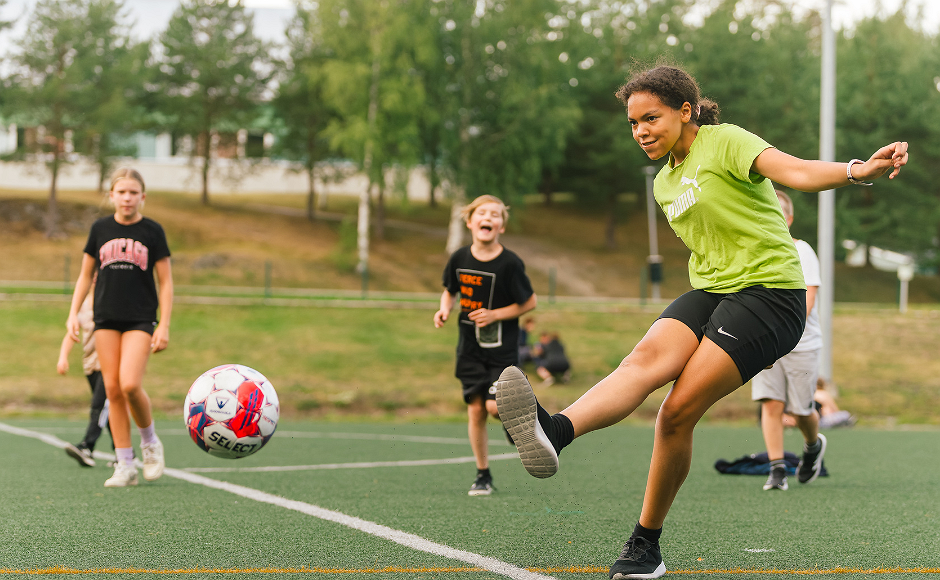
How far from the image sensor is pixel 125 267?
229 inches

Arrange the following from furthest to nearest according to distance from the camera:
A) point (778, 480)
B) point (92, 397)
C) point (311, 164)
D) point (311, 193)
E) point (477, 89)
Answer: point (311, 193) → point (311, 164) → point (477, 89) → point (92, 397) → point (778, 480)

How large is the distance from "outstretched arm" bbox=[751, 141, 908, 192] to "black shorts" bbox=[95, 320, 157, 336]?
422 centimetres

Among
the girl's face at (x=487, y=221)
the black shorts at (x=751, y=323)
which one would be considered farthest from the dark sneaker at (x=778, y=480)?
the black shorts at (x=751, y=323)

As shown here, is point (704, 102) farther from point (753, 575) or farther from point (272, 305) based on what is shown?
point (272, 305)

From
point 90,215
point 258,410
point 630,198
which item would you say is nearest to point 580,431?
point 258,410

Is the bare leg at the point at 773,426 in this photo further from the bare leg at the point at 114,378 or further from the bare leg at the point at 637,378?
the bare leg at the point at 114,378

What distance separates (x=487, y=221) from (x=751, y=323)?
9.75 feet

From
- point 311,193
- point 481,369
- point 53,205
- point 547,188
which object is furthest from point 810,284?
point 547,188

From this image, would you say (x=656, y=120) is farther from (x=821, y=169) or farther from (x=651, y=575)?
(x=651, y=575)

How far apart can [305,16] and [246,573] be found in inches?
1246

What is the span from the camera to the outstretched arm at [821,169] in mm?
2750

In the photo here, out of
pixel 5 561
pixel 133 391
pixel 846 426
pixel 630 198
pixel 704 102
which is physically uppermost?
pixel 630 198

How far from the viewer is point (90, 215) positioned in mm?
36000

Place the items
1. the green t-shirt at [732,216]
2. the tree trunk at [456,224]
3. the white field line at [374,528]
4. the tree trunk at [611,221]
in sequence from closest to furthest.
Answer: the green t-shirt at [732,216] < the white field line at [374,528] < the tree trunk at [456,224] < the tree trunk at [611,221]
